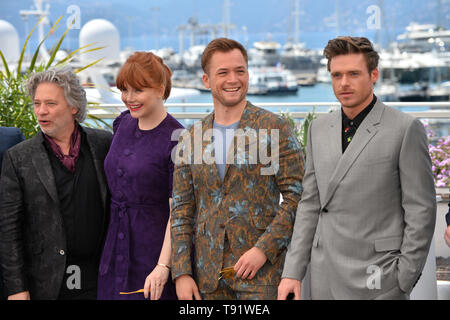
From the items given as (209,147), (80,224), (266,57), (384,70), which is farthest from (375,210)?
(266,57)

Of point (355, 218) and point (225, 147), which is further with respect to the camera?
point (225, 147)

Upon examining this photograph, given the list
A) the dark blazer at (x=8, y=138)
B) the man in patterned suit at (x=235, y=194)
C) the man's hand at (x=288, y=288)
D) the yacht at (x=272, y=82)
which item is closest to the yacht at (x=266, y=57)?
the yacht at (x=272, y=82)

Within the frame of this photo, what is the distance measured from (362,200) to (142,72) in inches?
32.7

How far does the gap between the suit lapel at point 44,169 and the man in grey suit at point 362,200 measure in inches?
33.2

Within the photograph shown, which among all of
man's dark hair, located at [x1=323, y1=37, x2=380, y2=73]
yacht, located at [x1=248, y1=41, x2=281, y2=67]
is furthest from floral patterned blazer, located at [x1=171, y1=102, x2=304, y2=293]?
yacht, located at [x1=248, y1=41, x2=281, y2=67]

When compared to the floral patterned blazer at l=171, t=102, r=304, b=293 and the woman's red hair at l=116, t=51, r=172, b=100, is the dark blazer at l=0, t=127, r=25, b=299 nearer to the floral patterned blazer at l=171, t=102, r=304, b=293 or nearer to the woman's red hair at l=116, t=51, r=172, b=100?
the woman's red hair at l=116, t=51, r=172, b=100

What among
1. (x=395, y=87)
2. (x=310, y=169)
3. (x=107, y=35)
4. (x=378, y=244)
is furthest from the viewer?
(x=395, y=87)

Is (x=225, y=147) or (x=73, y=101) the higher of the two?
(x=73, y=101)

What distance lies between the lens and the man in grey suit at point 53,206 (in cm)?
192

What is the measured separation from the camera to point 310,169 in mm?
1685

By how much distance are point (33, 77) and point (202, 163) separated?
714 millimetres

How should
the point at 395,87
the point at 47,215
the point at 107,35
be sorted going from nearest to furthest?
the point at 47,215, the point at 107,35, the point at 395,87

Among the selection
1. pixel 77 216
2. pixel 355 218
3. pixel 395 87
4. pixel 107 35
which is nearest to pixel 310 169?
pixel 355 218

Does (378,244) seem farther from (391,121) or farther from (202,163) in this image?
(202,163)
